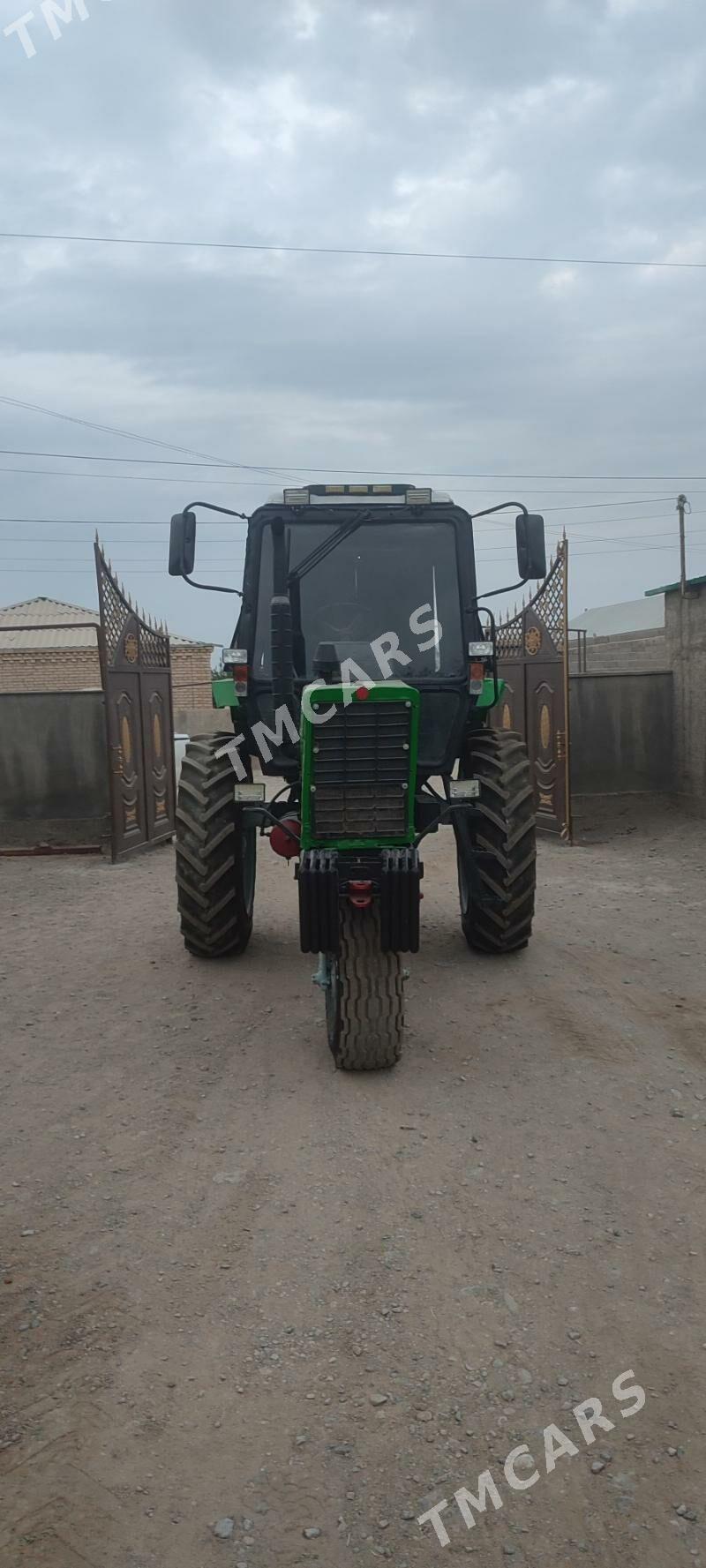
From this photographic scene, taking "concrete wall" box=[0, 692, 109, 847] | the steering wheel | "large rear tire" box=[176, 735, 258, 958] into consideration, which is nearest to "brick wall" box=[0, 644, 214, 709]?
"concrete wall" box=[0, 692, 109, 847]

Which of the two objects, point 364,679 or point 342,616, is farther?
point 342,616

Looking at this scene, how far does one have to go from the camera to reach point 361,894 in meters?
4.47

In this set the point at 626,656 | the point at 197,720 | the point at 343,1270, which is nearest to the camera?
the point at 343,1270

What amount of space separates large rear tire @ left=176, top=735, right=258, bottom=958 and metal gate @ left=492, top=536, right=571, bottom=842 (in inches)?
169

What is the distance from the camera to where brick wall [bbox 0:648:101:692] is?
79.8ft

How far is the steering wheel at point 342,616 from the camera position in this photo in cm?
562

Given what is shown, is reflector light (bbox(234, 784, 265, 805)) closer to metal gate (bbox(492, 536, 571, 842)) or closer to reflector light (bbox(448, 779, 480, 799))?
reflector light (bbox(448, 779, 480, 799))

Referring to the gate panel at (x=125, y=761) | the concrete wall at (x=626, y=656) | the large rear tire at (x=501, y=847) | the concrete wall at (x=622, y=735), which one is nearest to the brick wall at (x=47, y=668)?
the concrete wall at (x=626, y=656)

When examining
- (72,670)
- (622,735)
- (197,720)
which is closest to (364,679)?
(622,735)

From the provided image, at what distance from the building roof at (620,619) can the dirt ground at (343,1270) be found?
25.9 meters

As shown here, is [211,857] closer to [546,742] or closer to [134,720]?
[134,720]

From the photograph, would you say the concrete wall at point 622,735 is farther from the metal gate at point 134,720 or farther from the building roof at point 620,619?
the building roof at point 620,619

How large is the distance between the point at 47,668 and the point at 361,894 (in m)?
21.4

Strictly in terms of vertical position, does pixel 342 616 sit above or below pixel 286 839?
above
